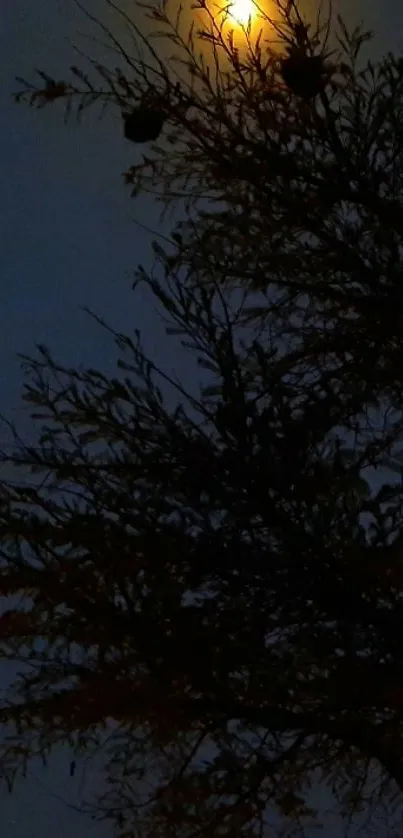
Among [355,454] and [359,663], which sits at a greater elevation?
[355,454]

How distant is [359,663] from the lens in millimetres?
2426

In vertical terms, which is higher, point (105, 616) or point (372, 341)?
point (372, 341)

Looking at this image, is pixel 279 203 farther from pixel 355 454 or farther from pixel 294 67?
pixel 355 454

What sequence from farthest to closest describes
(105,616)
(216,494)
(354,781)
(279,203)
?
(279,203)
(354,781)
(216,494)
(105,616)

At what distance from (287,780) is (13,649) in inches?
30.9


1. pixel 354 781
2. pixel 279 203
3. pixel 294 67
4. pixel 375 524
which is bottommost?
pixel 354 781

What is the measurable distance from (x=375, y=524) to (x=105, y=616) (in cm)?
70

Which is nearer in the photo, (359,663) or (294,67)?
(359,663)

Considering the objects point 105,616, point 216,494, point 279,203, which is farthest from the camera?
point 279,203

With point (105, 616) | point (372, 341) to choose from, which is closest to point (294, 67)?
point (372, 341)

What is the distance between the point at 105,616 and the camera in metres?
2.36

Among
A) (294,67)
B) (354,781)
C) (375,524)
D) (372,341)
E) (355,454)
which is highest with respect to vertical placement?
(294,67)

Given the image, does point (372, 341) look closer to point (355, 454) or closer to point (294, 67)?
point (355, 454)

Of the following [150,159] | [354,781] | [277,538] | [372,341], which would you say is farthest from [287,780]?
[150,159]
